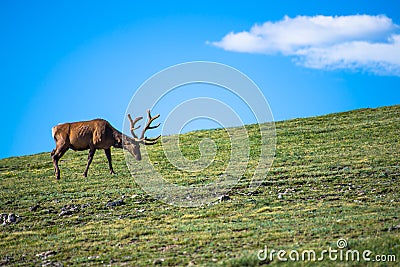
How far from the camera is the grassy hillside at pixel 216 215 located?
1219cm

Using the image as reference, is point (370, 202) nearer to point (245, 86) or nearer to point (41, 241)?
point (245, 86)

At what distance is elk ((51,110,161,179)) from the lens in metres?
25.2

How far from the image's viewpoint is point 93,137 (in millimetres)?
25156

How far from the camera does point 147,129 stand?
1019 inches

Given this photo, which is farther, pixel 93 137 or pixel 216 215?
pixel 93 137

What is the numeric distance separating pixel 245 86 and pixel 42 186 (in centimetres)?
1126

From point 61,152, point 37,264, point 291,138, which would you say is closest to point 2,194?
point 61,152

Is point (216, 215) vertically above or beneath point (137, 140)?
beneath

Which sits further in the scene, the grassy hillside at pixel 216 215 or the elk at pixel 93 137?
the elk at pixel 93 137

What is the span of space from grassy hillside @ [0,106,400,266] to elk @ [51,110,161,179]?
150 centimetres

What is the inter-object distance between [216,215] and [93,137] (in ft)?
35.9

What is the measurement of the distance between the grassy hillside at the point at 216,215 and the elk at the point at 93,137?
1503 mm

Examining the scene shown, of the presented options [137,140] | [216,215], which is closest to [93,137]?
[137,140]

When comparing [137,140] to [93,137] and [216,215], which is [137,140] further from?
[216,215]
